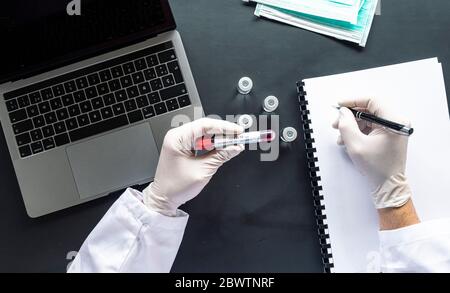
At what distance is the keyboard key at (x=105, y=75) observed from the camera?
86cm

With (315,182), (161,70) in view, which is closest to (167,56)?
(161,70)

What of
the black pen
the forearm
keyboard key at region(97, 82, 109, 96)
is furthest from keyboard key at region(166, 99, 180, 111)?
the forearm

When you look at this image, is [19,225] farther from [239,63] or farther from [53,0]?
[239,63]

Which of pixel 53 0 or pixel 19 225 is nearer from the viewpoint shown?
pixel 53 0

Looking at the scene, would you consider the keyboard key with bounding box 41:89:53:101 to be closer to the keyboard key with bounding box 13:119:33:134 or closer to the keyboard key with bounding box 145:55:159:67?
the keyboard key with bounding box 13:119:33:134

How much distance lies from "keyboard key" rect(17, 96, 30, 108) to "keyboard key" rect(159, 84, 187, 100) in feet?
0.84

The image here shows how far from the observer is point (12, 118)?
867 millimetres

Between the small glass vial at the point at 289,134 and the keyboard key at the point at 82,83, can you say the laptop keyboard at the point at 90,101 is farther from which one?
the small glass vial at the point at 289,134

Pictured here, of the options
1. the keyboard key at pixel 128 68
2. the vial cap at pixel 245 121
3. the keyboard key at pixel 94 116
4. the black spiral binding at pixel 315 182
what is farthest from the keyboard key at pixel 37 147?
the black spiral binding at pixel 315 182

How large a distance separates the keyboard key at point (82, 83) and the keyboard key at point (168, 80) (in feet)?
0.49

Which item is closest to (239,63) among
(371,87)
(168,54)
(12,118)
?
(168,54)

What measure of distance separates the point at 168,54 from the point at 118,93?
12 cm

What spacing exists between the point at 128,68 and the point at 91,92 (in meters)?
0.08

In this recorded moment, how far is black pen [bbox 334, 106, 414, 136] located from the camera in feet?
2.53
